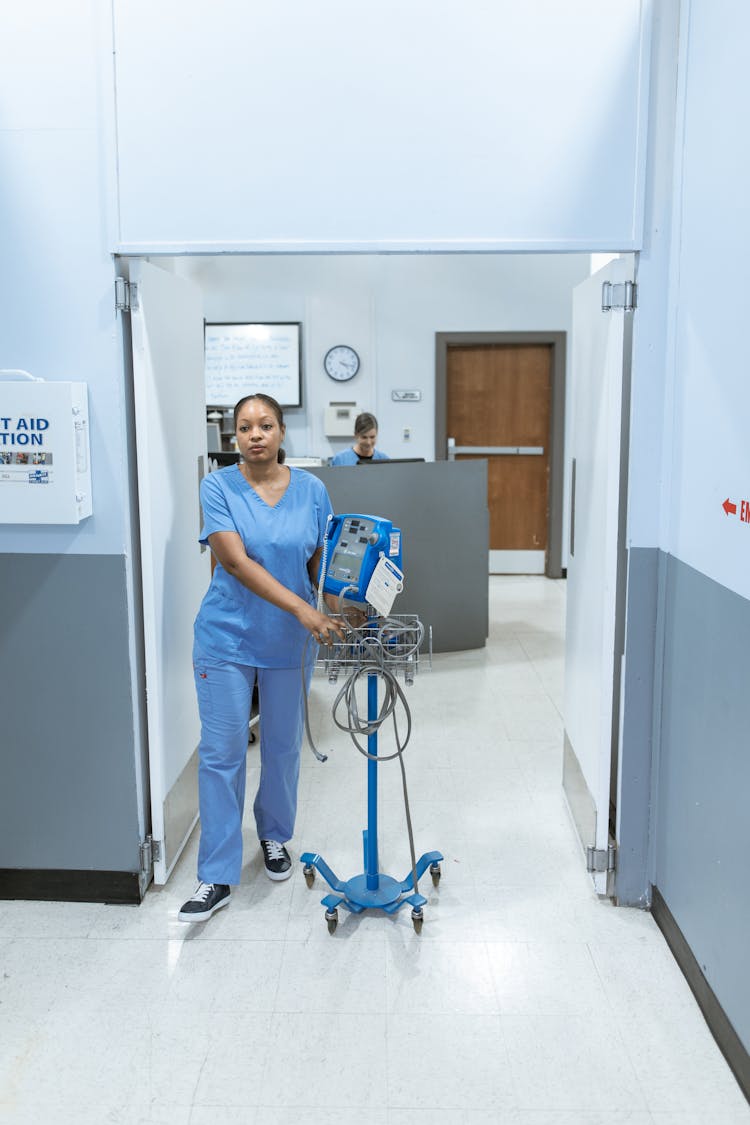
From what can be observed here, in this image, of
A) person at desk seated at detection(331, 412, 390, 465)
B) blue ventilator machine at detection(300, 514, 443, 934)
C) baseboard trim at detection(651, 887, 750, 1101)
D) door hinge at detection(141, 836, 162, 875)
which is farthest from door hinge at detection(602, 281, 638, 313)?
person at desk seated at detection(331, 412, 390, 465)

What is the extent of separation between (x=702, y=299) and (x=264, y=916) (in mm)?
1864

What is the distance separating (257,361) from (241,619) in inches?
176

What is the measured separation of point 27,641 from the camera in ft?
8.00

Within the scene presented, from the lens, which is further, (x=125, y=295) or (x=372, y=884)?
(x=372, y=884)

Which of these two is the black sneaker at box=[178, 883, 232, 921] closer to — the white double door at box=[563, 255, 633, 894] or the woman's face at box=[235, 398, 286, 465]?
the white double door at box=[563, 255, 633, 894]

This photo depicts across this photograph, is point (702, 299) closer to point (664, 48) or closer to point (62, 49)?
point (664, 48)

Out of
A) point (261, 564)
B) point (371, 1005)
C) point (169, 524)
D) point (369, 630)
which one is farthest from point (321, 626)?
point (371, 1005)

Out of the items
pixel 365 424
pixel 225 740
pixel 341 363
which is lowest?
pixel 225 740

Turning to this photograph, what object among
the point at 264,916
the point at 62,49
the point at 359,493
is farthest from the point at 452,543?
the point at 62,49

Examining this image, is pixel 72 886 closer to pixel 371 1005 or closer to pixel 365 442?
pixel 371 1005

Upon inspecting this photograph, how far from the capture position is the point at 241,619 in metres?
2.43

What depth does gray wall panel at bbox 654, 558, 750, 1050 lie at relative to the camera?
1.82m

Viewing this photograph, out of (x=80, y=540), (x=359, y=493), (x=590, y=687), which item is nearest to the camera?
(x=80, y=540)

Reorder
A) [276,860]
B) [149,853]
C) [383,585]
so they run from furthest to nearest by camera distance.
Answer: [276,860], [149,853], [383,585]
